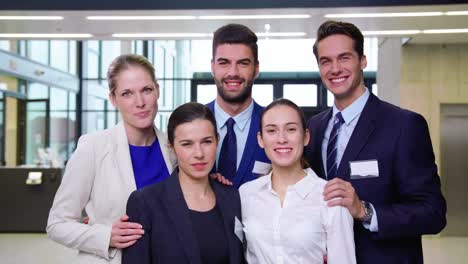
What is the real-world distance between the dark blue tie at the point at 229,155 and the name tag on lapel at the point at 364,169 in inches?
25.6

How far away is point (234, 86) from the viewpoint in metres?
→ 2.91

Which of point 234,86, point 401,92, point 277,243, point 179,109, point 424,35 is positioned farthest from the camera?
point 401,92

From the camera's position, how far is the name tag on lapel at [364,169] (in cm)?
255

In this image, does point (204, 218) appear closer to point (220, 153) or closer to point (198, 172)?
point (198, 172)

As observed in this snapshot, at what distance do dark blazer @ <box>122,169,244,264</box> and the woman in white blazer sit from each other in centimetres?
9

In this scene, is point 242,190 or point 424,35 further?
point 424,35

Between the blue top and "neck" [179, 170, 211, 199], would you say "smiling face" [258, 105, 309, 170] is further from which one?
the blue top

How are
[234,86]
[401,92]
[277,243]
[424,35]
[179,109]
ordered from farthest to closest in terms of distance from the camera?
[401,92], [424,35], [234,86], [179,109], [277,243]

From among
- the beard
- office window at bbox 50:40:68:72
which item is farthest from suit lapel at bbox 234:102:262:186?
office window at bbox 50:40:68:72

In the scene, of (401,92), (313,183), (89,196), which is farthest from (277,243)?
(401,92)

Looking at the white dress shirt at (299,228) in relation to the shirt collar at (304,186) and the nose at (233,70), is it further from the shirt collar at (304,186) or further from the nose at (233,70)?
the nose at (233,70)

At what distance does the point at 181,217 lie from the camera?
91.4 inches

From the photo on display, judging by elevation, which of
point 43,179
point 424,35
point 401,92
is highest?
point 424,35

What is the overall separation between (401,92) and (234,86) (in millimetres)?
8979
